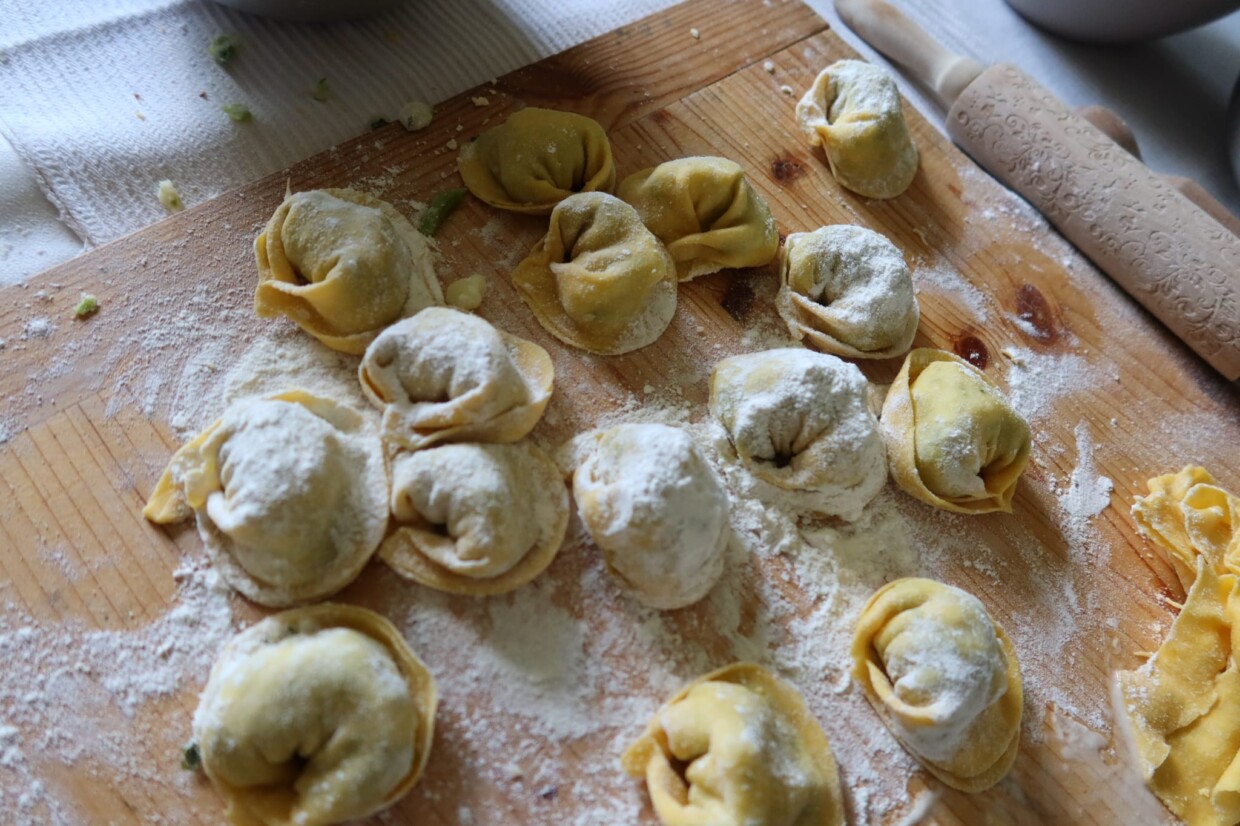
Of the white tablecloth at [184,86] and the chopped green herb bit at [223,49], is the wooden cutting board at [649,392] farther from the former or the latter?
the chopped green herb bit at [223,49]

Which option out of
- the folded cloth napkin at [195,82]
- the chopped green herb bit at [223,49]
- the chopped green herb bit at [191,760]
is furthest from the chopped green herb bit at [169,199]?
the chopped green herb bit at [191,760]

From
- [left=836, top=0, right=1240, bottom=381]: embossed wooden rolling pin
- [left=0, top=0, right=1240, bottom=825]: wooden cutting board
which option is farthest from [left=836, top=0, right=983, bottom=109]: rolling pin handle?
[left=0, top=0, right=1240, bottom=825]: wooden cutting board

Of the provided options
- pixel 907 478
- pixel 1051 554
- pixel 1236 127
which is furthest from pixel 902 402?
pixel 1236 127

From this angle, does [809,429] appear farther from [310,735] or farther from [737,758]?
[310,735]

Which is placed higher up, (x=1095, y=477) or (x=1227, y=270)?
(x=1227, y=270)

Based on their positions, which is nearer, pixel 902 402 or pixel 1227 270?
pixel 902 402

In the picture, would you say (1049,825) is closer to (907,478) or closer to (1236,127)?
(907,478)
